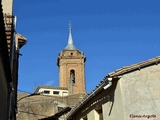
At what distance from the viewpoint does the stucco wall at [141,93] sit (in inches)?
421

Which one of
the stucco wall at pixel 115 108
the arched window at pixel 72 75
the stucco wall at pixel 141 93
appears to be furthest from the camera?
the arched window at pixel 72 75

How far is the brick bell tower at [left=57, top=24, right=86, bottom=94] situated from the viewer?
6875 centimetres

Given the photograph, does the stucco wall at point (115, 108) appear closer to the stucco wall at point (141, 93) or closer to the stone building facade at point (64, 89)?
the stucco wall at point (141, 93)

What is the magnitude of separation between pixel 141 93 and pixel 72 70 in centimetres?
6068

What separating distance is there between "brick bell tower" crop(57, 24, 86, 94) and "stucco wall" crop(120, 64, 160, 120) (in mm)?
56436

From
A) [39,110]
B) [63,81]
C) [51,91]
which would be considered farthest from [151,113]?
[63,81]

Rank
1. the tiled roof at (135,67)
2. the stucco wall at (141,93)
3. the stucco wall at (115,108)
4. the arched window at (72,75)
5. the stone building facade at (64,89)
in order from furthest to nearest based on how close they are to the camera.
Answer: the arched window at (72,75) < the stone building facade at (64,89) < the stucco wall at (115,108) < the tiled roof at (135,67) < the stucco wall at (141,93)

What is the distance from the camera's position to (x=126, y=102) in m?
11.1

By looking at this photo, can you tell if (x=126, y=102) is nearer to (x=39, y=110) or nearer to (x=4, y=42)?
(x=4, y=42)

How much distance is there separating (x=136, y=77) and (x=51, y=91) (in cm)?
5288

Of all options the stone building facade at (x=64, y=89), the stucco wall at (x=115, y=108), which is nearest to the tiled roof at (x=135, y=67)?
the stucco wall at (x=115, y=108)

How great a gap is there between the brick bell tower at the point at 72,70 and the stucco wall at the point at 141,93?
2222 inches

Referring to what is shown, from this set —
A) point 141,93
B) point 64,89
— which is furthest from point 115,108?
point 64,89

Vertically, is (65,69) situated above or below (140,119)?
above
